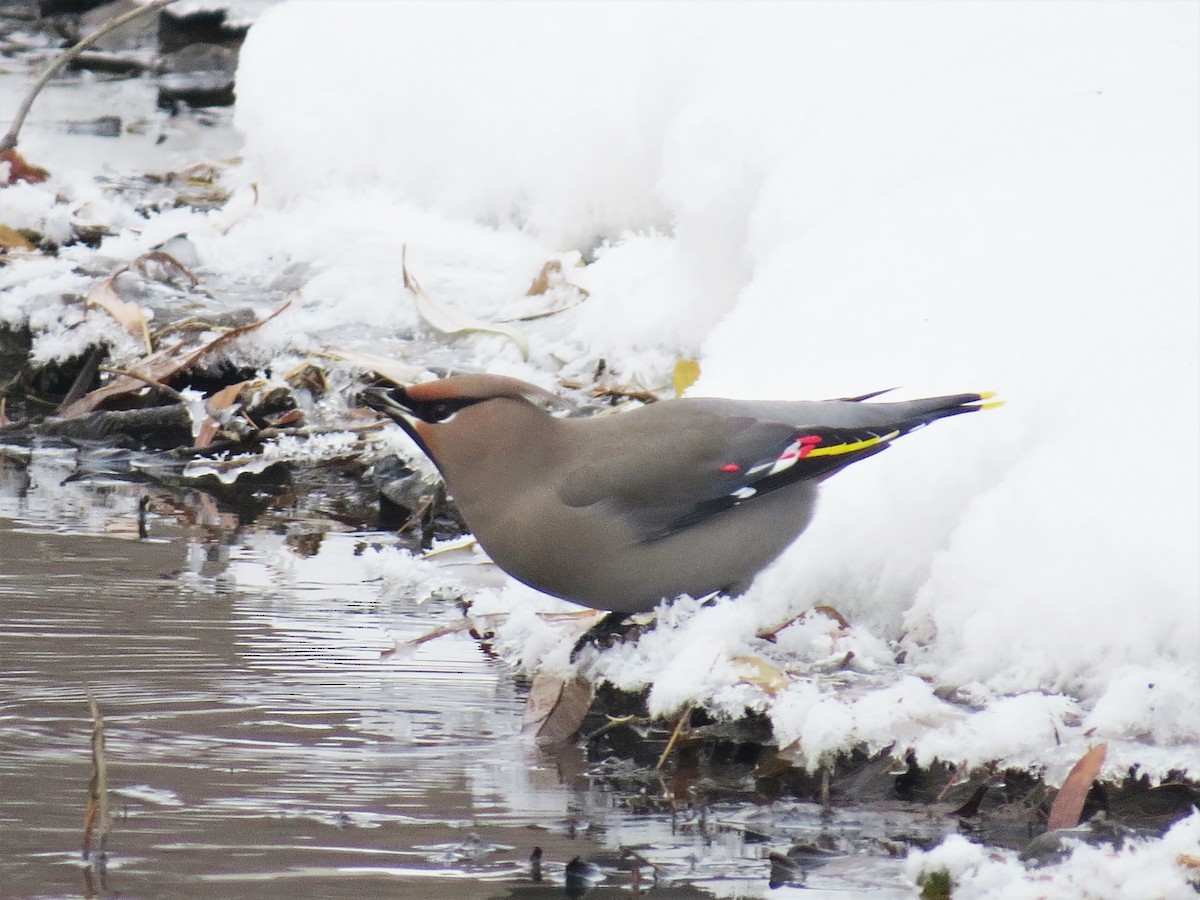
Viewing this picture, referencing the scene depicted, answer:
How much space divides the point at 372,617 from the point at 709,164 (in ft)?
5.61

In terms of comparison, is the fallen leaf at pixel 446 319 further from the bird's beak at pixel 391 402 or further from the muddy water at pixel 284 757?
the bird's beak at pixel 391 402

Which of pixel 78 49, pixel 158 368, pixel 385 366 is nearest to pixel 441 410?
pixel 385 366

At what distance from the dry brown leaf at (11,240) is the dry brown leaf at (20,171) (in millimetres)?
584

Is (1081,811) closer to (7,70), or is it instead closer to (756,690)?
(756,690)

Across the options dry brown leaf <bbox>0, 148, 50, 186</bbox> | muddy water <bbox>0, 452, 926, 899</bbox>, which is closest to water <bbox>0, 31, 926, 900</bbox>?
muddy water <bbox>0, 452, 926, 899</bbox>

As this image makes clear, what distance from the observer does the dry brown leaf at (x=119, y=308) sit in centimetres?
519

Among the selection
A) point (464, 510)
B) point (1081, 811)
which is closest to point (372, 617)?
point (464, 510)

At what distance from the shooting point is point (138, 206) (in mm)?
7102

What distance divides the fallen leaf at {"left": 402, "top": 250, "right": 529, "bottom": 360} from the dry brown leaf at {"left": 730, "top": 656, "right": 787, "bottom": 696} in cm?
227

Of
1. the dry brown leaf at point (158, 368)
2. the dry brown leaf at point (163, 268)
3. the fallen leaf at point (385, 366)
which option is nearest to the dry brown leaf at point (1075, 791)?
the fallen leaf at point (385, 366)

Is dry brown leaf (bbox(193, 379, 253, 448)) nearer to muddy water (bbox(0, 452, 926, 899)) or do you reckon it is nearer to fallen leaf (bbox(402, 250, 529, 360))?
fallen leaf (bbox(402, 250, 529, 360))

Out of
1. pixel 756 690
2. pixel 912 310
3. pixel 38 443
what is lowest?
pixel 38 443

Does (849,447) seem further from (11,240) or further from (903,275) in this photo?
(11,240)

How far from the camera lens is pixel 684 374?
171 inches
